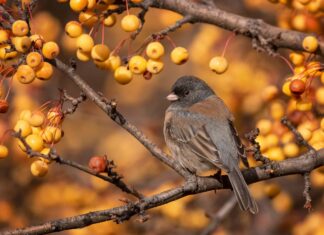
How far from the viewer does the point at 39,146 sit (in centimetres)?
272

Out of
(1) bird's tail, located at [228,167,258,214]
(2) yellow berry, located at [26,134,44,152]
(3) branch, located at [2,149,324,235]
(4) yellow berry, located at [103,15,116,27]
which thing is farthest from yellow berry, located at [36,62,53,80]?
(1) bird's tail, located at [228,167,258,214]

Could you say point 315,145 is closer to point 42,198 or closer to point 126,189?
point 126,189

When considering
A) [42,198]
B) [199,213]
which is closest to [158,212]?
[199,213]

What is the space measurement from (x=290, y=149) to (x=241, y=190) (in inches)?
14.0

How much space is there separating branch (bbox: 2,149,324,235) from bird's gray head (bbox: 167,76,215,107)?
1.02 metres

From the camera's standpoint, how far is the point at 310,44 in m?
3.24

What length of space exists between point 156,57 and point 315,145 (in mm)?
970

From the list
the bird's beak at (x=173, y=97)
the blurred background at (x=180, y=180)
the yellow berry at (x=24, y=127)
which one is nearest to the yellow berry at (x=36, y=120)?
the yellow berry at (x=24, y=127)

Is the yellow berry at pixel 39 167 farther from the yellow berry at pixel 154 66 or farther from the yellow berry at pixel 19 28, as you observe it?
the yellow berry at pixel 154 66

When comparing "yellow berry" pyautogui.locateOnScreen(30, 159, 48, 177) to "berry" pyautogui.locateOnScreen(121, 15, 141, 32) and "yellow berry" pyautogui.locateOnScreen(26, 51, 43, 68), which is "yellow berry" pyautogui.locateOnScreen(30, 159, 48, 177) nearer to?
"yellow berry" pyautogui.locateOnScreen(26, 51, 43, 68)

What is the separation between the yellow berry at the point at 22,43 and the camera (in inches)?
103

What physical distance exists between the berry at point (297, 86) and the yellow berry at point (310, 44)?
0.77ft

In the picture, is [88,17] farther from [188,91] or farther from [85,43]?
[188,91]

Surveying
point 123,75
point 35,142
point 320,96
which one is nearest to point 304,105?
point 320,96
